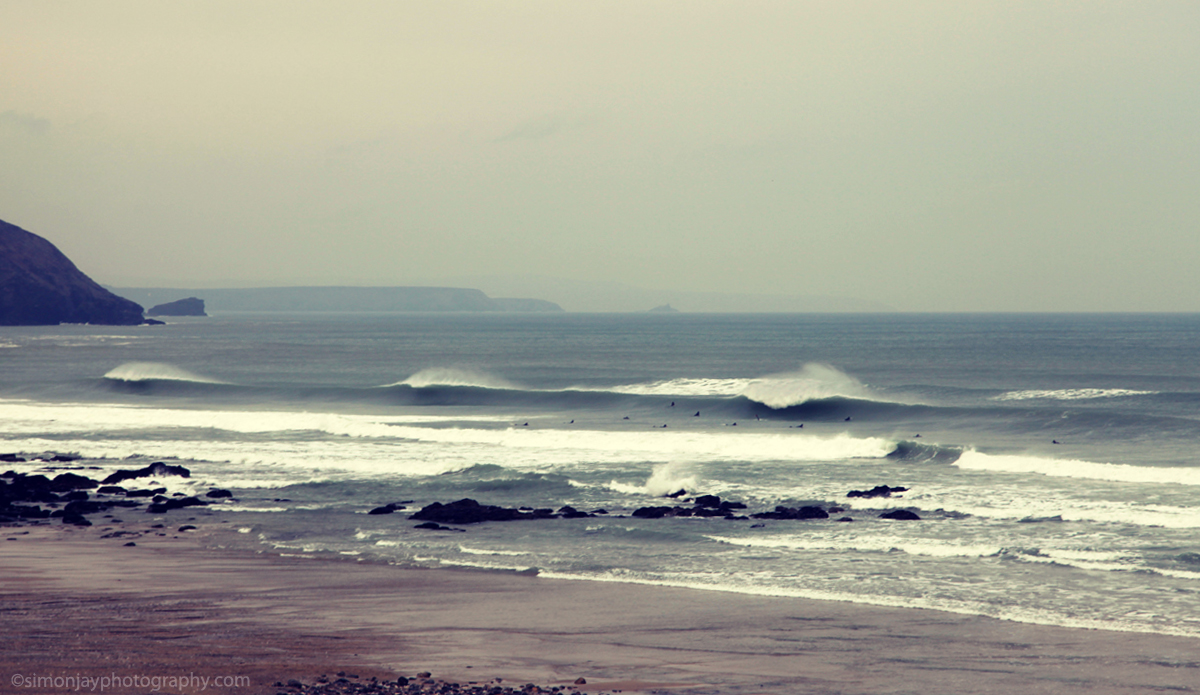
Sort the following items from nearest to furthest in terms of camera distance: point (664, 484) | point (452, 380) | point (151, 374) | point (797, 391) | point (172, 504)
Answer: point (172, 504), point (664, 484), point (797, 391), point (452, 380), point (151, 374)

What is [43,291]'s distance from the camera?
15362 cm

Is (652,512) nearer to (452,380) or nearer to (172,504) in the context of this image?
(172,504)

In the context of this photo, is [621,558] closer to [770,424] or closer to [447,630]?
[447,630]

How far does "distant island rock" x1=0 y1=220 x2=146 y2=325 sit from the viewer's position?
15150 cm

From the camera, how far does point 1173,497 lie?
18031mm

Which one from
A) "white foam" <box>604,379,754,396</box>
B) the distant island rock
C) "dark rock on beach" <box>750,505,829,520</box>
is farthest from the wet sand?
the distant island rock

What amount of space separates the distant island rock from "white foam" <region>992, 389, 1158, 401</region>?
153 metres

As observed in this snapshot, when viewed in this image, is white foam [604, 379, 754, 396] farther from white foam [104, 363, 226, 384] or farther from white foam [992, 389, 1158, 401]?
white foam [104, 363, 226, 384]

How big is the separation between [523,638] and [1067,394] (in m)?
38.7

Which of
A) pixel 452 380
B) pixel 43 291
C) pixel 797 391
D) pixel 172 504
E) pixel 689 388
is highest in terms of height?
pixel 43 291

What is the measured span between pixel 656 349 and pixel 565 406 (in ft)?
141

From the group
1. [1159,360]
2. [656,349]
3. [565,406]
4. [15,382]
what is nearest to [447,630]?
[565,406]

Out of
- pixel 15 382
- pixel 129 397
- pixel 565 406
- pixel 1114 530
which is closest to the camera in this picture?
pixel 1114 530

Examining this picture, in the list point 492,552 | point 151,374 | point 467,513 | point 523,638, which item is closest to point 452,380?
point 151,374
